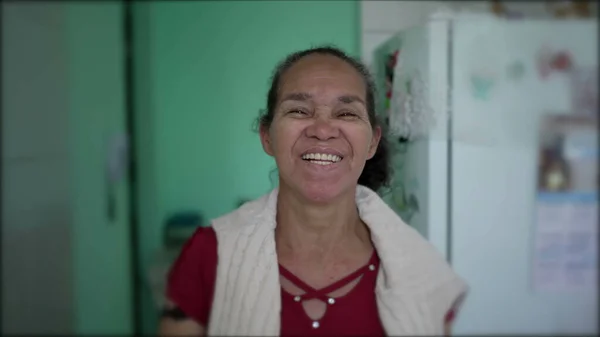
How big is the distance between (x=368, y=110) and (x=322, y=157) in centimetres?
6

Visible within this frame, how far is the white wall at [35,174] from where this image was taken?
114 centimetres

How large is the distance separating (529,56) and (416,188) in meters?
0.37

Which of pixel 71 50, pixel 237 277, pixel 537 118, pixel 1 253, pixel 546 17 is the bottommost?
pixel 1 253

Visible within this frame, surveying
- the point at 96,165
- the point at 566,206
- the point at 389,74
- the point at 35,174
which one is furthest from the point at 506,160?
the point at 96,165

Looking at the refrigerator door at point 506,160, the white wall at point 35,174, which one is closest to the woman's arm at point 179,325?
the refrigerator door at point 506,160

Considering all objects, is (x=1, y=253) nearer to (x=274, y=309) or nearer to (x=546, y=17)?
(x=274, y=309)

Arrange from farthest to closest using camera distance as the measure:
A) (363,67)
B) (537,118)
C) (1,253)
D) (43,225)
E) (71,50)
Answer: (71,50), (43,225), (1,253), (537,118), (363,67)

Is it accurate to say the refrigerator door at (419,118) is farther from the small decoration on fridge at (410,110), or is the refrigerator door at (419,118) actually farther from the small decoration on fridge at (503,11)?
the small decoration on fridge at (503,11)

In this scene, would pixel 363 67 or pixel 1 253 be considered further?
pixel 1 253

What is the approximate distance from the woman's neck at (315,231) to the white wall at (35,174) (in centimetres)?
95

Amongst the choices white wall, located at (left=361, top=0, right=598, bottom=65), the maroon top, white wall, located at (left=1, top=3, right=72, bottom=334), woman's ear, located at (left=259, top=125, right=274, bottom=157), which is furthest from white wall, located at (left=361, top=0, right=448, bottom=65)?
white wall, located at (left=1, top=3, right=72, bottom=334)

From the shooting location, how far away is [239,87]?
19.2 inches

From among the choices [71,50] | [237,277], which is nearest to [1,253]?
[71,50]

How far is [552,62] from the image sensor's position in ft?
2.20
